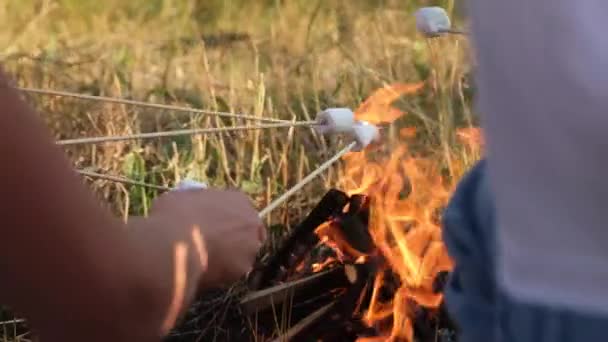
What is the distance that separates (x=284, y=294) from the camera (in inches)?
63.6

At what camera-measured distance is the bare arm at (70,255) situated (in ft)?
2.06

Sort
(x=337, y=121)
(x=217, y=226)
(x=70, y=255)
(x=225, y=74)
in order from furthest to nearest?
1. (x=225, y=74)
2. (x=337, y=121)
3. (x=217, y=226)
4. (x=70, y=255)

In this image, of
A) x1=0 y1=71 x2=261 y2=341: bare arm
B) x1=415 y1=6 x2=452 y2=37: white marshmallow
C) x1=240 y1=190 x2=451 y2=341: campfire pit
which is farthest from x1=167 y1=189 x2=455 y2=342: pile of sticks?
x1=0 y1=71 x2=261 y2=341: bare arm

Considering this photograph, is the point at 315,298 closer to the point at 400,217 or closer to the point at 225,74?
the point at 400,217

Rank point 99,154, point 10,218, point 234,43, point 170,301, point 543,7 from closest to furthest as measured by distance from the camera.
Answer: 1. point 543,7
2. point 10,218
3. point 170,301
4. point 99,154
5. point 234,43

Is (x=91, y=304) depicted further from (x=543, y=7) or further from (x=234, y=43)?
(x=234, y=43)

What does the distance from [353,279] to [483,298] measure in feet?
→ 3.06

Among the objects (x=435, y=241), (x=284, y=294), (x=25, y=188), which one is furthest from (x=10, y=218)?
(x=435, y=241)

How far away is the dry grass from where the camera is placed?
2.22m

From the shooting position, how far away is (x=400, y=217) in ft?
5.64

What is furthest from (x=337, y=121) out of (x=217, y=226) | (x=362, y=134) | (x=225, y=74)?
(x=225, y=74)

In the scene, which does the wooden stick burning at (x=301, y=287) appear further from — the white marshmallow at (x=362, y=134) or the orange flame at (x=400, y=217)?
the white marshmallow at (x=362, y=134)

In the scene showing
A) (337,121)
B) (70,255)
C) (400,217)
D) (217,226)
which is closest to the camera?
(70,255)

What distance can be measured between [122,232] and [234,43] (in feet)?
7.16
